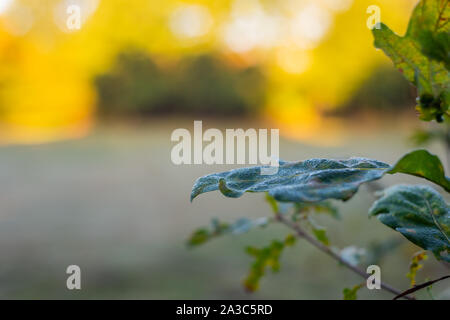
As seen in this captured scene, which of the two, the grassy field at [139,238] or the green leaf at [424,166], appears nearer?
the green leaf at [424,166]

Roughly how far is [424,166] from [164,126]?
1656 cm

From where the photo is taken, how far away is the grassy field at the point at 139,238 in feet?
12.3

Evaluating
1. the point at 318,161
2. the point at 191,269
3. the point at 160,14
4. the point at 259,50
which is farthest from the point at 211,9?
the point at 318,161

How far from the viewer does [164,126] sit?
1678 centimetres

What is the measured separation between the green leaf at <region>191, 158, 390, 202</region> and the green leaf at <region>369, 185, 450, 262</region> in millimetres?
50

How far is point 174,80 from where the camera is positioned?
16406 mm

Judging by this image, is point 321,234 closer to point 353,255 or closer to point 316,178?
point 353,255

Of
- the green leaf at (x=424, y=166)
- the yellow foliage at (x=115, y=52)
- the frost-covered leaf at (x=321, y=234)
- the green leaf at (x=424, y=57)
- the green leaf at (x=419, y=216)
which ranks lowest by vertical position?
the green leaf at (x=419, y=216)

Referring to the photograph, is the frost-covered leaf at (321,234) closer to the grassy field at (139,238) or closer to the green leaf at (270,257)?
the green leaf at (270,257)

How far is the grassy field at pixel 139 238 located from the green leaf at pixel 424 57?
140 cm

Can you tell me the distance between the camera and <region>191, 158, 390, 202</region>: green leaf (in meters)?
0.34

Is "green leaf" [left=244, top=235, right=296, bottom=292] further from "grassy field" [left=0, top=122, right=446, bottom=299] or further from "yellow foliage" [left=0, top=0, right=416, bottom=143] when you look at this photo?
"yellow foliage" [left=0, top=0, right=416, bottom=143]

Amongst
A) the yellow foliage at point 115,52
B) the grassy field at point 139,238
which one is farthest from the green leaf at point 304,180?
the yellow foliage at point 115,52

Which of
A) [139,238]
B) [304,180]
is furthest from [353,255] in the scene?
[139,238]
